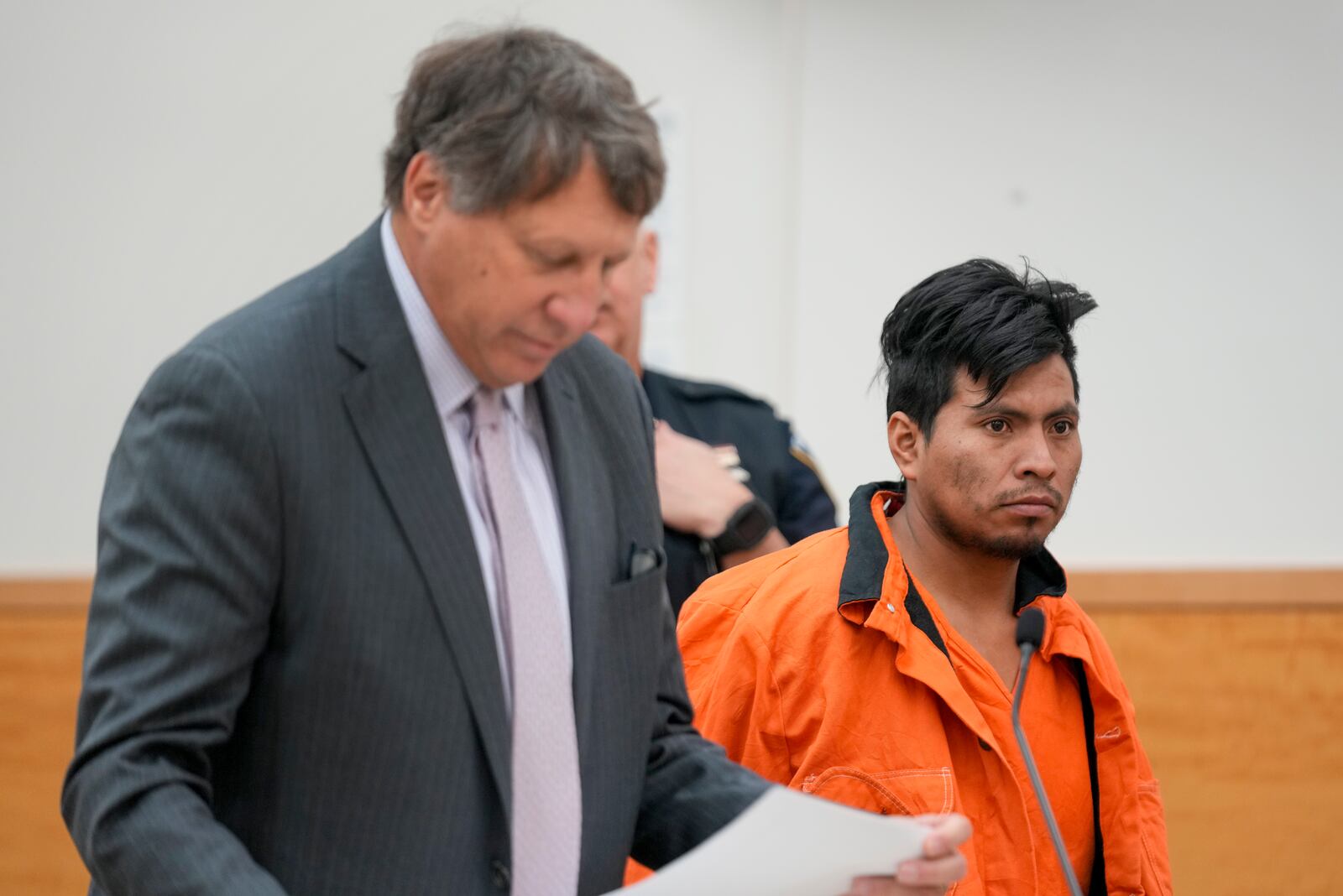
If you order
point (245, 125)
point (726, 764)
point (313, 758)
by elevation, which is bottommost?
point (726, 764)

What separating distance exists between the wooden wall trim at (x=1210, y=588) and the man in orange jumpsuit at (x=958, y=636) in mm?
1363

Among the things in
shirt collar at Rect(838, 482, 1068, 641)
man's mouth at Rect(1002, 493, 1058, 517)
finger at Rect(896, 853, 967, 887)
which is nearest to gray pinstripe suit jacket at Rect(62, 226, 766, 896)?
finger at Rect(896, 853, 967, 887)

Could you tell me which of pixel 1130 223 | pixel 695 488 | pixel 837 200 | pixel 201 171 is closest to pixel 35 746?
pixel 201 171

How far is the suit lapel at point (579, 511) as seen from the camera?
1069 millimetres

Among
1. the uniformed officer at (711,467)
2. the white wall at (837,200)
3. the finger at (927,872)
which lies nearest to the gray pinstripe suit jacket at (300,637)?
the finger at (927,872)

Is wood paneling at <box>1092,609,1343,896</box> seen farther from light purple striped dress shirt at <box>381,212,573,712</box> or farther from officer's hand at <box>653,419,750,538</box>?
light purple striped dress shirt at <box>381,212,573,712</box>

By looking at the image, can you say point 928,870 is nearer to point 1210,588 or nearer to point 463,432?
point 463,432

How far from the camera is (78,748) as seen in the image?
2.95 ft

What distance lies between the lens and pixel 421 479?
3.27 ft

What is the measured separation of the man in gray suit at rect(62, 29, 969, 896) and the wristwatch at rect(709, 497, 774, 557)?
→ 1033 millimetres

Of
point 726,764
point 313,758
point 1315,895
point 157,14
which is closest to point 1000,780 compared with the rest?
point 726,764

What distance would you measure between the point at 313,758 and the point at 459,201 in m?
0.39

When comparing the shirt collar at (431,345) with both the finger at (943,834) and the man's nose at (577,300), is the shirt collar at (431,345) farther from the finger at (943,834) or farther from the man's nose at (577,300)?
the finger at (943,834)

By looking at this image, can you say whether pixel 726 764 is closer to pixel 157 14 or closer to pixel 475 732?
pixel 475 732
